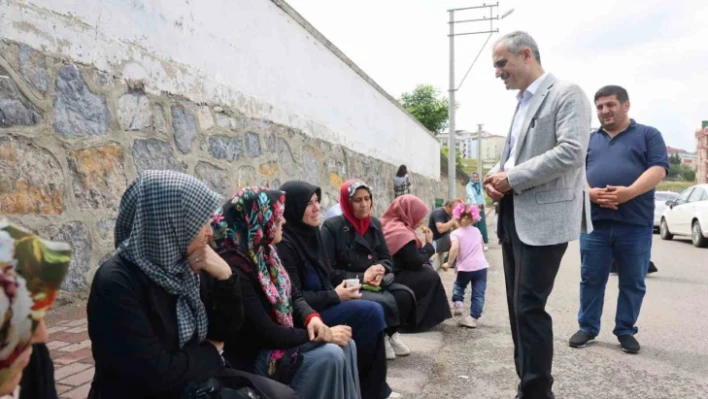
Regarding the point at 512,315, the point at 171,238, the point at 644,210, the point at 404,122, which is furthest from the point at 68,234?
the point at 404,122

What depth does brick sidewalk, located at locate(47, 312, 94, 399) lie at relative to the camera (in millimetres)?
2393

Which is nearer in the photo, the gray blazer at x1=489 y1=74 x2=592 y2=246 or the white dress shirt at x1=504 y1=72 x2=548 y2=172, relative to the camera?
the gray blazer at x1=489 y1=74 x2=592 y2=246

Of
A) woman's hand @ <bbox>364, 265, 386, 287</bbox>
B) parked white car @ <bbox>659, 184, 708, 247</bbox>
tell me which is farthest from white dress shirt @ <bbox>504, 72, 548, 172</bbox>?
parked white car @ <bbox>659, 184, 708, 247</bbox>

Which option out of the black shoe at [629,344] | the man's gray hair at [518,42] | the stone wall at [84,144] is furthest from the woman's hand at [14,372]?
the black shoe at [629,344]

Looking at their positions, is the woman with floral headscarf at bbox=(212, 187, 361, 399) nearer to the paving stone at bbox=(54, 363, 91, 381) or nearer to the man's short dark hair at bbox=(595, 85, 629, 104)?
the paving stone at bbox=(54, 363, 91, 381)

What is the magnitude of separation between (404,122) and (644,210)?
31.7ft

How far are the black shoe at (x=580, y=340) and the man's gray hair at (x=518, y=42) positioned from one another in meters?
2.22

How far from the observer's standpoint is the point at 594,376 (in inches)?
140

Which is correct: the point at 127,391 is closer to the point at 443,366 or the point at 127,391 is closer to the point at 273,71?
the point at 443,366

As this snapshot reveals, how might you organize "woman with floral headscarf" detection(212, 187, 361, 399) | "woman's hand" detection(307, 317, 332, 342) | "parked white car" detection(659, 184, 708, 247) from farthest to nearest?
1. "parked white car" detection(659, 184, 708, 247)
2. "woman's hand" detection(307, 317, 332, 342)
3. "woman with floral headscarf" detection(212, 187, 361, 399)

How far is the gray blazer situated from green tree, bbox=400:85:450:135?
33301 mm

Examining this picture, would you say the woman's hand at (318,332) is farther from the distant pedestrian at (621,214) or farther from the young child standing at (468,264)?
the young child standing at (468,264)

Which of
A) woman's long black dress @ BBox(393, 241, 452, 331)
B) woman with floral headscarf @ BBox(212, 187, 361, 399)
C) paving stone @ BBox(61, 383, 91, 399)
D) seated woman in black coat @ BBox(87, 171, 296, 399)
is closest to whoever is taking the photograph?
seated woman in black coat @ BBox(87, 171, 296, 399)

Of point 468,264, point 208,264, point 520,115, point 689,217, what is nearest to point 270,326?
point 208,264
